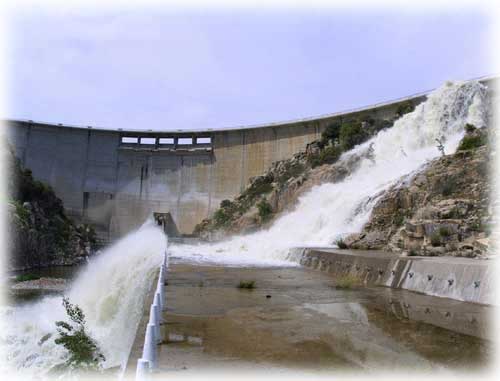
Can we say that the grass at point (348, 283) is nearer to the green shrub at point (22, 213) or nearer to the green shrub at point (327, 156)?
the green shrub at point (327, 156)

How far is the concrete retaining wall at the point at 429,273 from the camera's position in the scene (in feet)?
19.7

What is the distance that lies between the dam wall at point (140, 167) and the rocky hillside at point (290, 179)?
8.65 feet

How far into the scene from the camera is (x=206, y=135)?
151 ft

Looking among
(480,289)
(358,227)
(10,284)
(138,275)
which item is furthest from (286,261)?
(10,284)

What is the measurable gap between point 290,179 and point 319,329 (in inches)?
1176

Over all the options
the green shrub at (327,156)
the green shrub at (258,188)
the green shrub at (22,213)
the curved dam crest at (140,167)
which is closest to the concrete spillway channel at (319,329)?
the green shrub at (22,213)

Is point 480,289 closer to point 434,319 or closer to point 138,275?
point 434,319

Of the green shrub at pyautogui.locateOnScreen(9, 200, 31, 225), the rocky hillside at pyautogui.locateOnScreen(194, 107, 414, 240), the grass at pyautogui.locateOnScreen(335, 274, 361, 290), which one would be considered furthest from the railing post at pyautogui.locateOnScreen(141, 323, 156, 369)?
the green shrub at pyautogui.locateOnScreen(9, 200, 31, 225)

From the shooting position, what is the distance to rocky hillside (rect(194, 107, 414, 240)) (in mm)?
29453

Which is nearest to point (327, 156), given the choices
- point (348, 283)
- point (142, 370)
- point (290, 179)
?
point (290, 179)

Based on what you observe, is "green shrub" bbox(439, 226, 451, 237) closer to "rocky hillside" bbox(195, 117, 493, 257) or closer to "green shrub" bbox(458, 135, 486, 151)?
"rocky hillside" bbox(195, 117, 493, 257)

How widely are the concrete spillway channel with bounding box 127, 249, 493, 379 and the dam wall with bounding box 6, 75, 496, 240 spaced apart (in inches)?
1385

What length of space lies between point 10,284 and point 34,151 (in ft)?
91.6

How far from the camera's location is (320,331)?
186 inches
